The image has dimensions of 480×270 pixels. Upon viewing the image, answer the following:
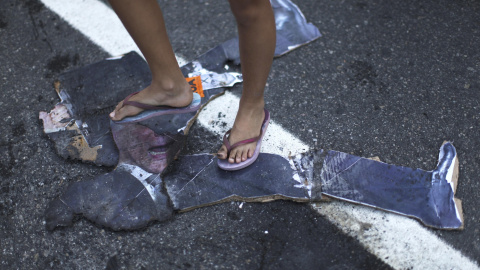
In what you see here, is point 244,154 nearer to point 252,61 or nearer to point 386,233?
point 252,61

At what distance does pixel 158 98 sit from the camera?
189 cm

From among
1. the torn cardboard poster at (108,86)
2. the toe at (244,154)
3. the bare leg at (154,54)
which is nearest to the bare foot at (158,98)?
the bare leg at (154,54)

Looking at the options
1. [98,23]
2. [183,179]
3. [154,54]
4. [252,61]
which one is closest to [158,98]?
[154,54]

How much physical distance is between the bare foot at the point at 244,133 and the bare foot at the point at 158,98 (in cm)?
35

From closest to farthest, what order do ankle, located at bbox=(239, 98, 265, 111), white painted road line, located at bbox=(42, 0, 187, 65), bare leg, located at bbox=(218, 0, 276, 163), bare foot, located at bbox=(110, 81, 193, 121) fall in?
bare leg, located at bbox=(218, 0, 276, 163) → ankle, located at bbox=(239, 98, 265, 111) → bare foot, located at bbox=(110, 81, 193, 121) → white painted road line, located at bbox=(42, 0, 187, 65)

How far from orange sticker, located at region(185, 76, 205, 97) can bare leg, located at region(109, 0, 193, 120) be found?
19cm

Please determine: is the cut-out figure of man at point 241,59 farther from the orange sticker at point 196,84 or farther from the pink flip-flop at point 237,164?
the orange sticker at point 196,84

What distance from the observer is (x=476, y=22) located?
236cm

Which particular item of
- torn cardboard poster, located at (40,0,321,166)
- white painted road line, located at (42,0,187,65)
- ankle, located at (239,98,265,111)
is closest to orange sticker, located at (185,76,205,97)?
torn cardboard poster, located at (40,0,321,166)

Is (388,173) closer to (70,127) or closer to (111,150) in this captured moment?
(111,150)

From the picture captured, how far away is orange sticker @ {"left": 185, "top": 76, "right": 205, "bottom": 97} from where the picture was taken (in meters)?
2.15

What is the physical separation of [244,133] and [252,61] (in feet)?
1.24

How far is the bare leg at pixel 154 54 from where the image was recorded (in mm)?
1572

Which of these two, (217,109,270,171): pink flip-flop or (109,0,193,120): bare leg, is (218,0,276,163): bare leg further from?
(109,0,193,120): bare leg
